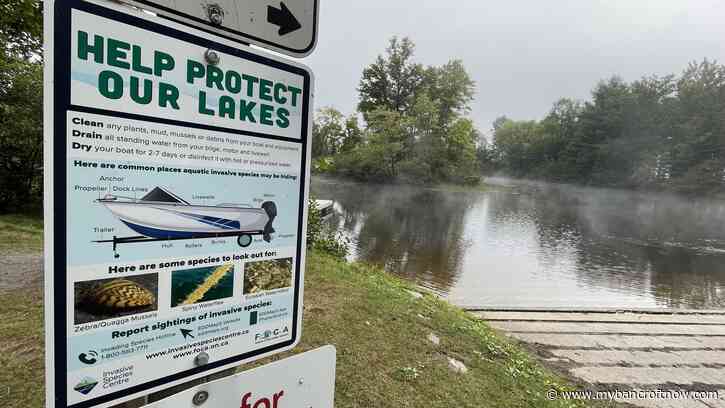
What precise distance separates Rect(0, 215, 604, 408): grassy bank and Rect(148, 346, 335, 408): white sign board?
171 cm

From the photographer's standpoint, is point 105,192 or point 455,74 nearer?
point 105,192

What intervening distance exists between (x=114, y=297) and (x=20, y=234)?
25.2 feet

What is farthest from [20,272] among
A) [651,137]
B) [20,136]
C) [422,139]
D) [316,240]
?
[651,137]

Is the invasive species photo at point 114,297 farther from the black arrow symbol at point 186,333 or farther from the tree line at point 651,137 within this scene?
the tree line at point 651,137

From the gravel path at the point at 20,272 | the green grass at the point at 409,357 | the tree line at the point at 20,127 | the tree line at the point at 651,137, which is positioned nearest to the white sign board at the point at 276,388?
the green grass at the point at 409,357

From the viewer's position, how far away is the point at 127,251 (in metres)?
0.78

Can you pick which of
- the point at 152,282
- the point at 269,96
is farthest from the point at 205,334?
the point at 269,96

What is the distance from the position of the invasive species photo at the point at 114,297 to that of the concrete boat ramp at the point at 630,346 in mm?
4290

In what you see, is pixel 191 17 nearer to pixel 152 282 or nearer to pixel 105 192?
pixel 105 192

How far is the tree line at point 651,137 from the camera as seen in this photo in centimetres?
3362

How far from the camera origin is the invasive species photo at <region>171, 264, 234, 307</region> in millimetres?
856

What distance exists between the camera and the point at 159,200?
2.65 ft

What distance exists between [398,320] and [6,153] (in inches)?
383

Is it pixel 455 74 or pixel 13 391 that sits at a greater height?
pixel 455 74
